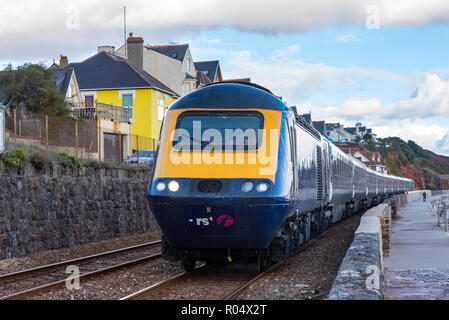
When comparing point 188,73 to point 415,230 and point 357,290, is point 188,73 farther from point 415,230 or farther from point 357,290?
point 357,290

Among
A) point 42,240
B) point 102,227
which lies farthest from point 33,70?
point 42,240

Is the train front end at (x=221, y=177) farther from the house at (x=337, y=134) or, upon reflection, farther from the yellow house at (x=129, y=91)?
the house at (x=337, y=134)

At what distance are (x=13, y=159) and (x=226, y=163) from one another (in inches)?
322

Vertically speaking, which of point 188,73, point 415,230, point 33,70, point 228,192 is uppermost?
point 188,73

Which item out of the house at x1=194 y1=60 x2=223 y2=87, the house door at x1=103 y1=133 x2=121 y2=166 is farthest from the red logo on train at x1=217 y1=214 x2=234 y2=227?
the house at x1=194 y1=60 x2=223 y2=87

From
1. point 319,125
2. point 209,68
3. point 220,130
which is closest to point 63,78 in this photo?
point 209,68

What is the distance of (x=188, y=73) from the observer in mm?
53094

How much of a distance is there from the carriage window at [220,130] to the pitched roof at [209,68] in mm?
48907

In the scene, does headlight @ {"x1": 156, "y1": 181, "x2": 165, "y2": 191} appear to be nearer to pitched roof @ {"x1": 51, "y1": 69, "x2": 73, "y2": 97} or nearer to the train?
the train

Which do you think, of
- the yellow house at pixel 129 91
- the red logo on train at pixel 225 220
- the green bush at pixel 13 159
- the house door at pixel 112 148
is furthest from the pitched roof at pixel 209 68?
the red logo on train at pixel 225 220

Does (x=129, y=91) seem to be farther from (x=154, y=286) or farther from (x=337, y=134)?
(x=337, y=134)

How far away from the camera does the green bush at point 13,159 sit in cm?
1647

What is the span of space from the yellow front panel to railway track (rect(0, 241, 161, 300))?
253cm
